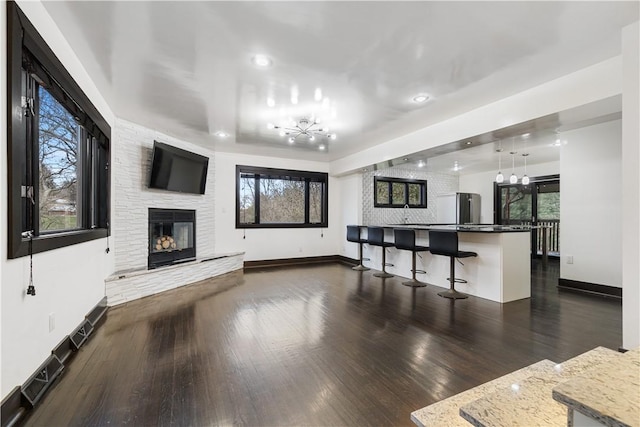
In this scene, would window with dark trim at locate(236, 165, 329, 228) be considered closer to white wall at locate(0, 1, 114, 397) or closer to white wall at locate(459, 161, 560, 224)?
white wall at locate(0, 1, 114, 397)

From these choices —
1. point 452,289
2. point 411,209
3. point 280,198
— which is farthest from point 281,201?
point 452,289

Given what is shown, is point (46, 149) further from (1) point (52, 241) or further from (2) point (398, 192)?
(2) point (398, 192)

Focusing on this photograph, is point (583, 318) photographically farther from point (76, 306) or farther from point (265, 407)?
point (76, 306)

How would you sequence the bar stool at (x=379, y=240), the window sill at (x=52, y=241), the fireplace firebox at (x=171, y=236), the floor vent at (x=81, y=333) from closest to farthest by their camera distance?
1. the window sill at (x=52, y=241)
2. the floor vent at (x=81, y=333)
3. the fireplace firebox at (x=171, y=236)
4. the bar stool at (x=379, y=240)

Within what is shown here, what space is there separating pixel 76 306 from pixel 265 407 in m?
2.25

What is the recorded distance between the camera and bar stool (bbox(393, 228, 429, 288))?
4999 mm

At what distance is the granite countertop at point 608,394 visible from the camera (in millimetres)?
647

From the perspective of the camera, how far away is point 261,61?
2.71m

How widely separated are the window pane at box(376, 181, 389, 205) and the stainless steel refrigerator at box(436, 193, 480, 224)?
Answer: 206 centimetres

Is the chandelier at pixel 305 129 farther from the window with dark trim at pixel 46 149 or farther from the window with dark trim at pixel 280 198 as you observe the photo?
the window with dark trim at pixel 46 149

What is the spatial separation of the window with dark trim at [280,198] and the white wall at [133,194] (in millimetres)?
1738

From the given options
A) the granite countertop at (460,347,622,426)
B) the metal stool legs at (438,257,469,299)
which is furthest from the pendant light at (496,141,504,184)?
the granite countertop at (460,347,622,426)

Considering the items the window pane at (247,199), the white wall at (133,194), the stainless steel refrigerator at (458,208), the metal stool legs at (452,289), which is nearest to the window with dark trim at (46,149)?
the white wall at (133,194)

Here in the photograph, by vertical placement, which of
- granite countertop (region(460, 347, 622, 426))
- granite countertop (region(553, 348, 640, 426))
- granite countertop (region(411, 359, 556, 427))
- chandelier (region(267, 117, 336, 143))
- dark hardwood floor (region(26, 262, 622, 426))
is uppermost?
chandelier (region(267, 117, 336, 143))
